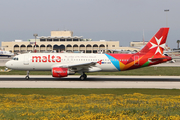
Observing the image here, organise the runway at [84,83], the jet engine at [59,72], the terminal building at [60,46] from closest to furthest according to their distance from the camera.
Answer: the runway at [84,83] < the jet engine at [59,72] < the terminal building at [60,46]

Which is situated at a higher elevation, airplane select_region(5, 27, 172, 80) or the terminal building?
the terminal building

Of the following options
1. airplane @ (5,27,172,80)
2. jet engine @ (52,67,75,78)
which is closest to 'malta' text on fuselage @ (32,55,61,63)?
airplane @ (5,27,172,80)

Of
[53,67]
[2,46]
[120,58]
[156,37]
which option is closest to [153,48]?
[156,37]

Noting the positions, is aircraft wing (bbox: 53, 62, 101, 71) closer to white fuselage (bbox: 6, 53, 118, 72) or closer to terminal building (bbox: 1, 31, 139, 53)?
white fuselage (bbox: 6, 53, 118, 72)

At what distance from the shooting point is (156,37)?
38562 millimetres

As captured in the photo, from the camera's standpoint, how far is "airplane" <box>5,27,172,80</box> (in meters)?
36.2

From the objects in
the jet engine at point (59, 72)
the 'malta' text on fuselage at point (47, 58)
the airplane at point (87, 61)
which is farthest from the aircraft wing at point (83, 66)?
the 'malta' text on fuselage at point (47, 58)

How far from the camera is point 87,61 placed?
37.5m

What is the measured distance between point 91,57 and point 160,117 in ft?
81.2

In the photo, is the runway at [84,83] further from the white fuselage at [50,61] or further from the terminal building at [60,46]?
the terminal building at [60,46]

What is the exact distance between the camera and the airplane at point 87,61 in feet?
119

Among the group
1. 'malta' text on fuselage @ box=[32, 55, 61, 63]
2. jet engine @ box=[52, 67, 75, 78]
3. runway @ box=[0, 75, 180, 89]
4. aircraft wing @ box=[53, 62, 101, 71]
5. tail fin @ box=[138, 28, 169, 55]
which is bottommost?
runway @ box=[0, 75, 180, 89]

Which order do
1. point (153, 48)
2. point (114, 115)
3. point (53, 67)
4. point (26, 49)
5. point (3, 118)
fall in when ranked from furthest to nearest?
point (26, 49), point (153, 48), point (53, 67), point (114, 115), point (3, 118)

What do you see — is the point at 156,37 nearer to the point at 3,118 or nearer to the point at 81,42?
the point at 3,118
